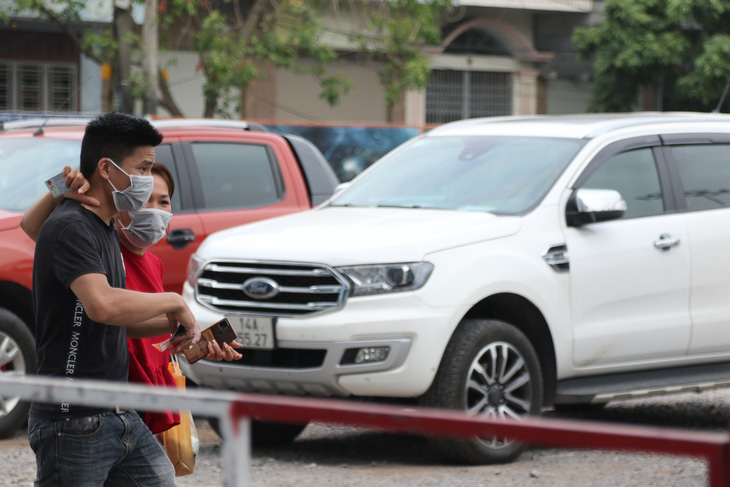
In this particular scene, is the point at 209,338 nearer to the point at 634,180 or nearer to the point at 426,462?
the point at 426,462

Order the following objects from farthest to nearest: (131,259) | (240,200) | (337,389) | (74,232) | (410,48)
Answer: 1. (410,48)
2. (240,200)
3. (337,389)
4. (131,259)
5. (74,232)

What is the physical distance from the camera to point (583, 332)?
6227 millimetres

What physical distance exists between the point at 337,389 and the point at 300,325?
0.36 meters

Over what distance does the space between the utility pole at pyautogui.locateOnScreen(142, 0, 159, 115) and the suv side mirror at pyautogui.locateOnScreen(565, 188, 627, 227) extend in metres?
11.4

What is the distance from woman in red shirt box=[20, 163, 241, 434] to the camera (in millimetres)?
3242

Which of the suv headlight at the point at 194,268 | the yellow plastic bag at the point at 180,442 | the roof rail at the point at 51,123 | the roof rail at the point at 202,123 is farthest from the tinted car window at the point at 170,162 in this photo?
the yellow plastic bag at the point at 180,442

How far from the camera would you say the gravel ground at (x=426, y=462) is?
2.17m

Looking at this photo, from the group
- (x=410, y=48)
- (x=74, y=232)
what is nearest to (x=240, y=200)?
(x=74, y=232)

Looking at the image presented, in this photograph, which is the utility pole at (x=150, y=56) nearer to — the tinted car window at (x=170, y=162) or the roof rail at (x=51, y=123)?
the roof rail at (x=51, y=123)

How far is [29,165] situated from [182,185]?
0.98 metres

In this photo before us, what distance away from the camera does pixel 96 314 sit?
288cm

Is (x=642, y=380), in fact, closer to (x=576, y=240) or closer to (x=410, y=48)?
(x=576, y=240)

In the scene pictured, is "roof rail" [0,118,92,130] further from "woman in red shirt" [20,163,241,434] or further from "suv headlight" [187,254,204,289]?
"woman in red shirt" [20,163,241,434]

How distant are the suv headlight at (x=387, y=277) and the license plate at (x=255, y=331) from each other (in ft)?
1.48
